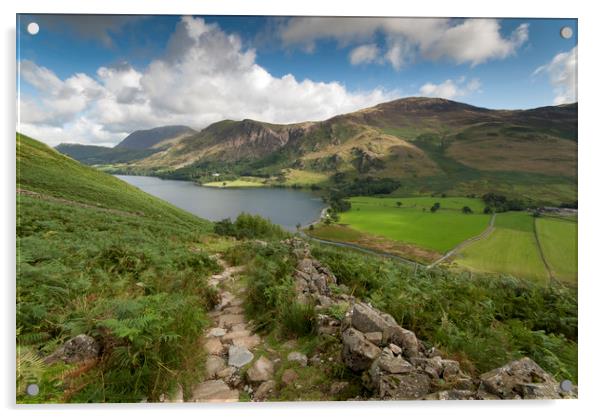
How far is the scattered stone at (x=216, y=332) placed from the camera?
3.49m

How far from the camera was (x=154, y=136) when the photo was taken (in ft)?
21.6

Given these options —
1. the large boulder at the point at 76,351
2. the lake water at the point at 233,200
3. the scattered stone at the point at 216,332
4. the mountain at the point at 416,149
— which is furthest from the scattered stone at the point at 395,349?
the lake water at the point at 233,200

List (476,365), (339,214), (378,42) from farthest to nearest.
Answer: (339,214), (378,42), (476,365)

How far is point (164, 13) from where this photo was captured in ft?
14.1

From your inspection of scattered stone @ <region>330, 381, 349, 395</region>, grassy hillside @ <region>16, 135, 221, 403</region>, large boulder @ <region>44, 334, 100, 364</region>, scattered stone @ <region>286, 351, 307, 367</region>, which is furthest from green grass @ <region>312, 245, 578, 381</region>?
large boulder @ <region>44, 334, 100, 364</region>

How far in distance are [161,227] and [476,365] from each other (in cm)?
910

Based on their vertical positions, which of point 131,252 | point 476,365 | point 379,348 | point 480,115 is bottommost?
point 476,365

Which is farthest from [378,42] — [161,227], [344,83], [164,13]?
[161,227]

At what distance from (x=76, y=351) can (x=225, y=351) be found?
138 centimetres

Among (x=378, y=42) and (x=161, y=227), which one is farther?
(x=161, y=227)

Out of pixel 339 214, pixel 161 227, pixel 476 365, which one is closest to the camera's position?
pixel 476 365

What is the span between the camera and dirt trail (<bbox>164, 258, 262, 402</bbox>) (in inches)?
113

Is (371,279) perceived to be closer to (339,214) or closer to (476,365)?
(476,365)
